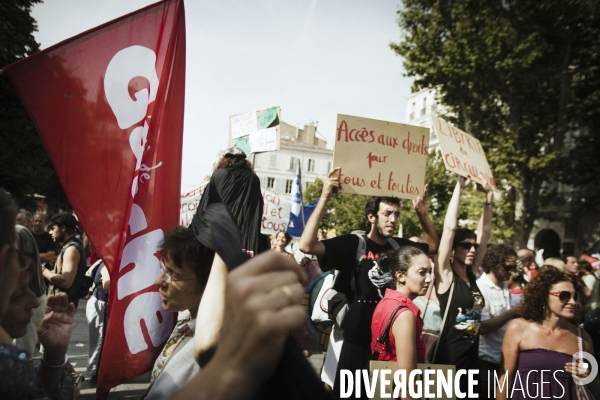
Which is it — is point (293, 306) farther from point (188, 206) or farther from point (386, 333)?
point (188, 206)

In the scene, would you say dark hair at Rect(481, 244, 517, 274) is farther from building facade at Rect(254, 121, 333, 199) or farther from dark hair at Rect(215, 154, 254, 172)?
building facade at Rect(254, 121, 333, 199)

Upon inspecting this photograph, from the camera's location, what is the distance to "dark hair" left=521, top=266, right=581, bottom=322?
3354 mm

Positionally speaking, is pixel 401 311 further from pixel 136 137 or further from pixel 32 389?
pixel 32 389

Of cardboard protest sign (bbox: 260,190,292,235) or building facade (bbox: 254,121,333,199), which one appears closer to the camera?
cardboard protest sign (bbox: 260,190,292,235)

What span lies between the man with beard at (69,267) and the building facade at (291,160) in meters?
65.2

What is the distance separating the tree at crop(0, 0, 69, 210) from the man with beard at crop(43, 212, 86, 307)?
16547 millimetres

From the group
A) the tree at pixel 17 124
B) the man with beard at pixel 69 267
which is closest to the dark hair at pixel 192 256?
the man with beard at pixel 69 267

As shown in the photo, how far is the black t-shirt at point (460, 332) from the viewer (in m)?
3.37

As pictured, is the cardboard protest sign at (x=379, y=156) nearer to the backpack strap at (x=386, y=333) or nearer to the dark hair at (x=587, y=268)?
the backpack strap at (x=386, y=333)

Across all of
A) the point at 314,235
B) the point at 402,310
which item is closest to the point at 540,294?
the point at 402,310

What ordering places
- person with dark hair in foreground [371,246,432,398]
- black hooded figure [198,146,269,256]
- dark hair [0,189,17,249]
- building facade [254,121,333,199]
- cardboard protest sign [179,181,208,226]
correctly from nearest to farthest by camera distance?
1. dark hair [0,189,17,249]
2. person with dark hair in foreground [371,246,432,398]
3. black hooded figure [198,146,269,256]
4. cardboard protest sign [179,181,208,226]
5. building facade [254,121,333,199]

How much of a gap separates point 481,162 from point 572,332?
1889 millimetres

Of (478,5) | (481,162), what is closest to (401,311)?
(481,162)

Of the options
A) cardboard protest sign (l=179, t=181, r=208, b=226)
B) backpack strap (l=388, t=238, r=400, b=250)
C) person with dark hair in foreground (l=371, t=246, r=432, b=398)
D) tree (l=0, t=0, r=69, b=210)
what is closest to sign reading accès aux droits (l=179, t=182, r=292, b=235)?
cardboard protest sign (l=179, t=181, r=208, b=226)
